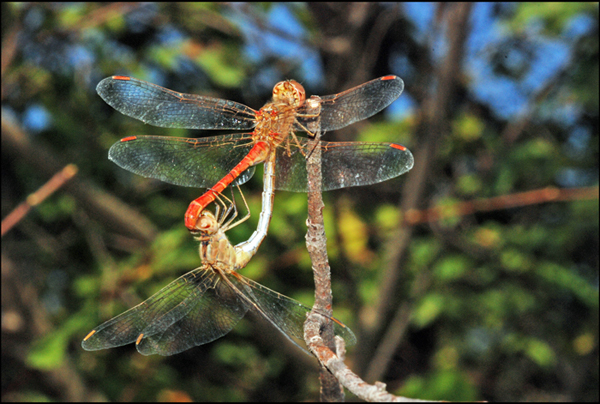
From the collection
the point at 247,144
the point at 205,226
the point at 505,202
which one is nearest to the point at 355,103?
the point at 247,144

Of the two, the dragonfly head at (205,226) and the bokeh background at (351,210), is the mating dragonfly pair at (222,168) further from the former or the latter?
the bokeh background at (351,210)

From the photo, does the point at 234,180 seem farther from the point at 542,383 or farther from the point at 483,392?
the point at 542,383

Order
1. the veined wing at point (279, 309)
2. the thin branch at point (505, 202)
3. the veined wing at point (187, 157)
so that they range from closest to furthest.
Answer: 1. the veined wing at point (279, 309)
2. the veined wing at point (187, 157)
3. the thin branch at point (505, 202)

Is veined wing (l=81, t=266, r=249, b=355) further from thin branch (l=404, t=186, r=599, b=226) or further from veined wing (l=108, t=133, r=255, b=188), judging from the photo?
thin branch (l=404, t=186, r=599, b=226)

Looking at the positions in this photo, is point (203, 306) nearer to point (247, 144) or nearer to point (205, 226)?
point (205, 226)

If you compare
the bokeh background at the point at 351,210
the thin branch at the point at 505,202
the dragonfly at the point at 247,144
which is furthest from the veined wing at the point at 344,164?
the thin branch at the point at 505,202

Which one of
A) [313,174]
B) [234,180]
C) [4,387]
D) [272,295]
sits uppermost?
[234,180]

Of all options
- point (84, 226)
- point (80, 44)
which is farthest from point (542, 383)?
point (80, 44)
